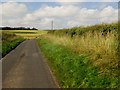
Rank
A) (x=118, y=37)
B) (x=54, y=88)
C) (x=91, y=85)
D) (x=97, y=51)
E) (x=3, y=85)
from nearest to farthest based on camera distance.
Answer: (x=91, y=85) < (x=54, y=88) < (x=3, y=85) < (x=118, y=37) < (x=97, y=51)

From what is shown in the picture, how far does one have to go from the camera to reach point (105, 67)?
39.0ft

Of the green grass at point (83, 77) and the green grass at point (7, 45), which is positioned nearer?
the green grass at point (83, 77)

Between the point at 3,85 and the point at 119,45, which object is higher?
the point at 119,45

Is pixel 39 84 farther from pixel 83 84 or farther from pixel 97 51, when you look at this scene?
pixel 97 51

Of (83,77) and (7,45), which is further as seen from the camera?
(7,45)

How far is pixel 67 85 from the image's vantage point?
444 inches

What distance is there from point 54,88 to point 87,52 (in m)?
5.82

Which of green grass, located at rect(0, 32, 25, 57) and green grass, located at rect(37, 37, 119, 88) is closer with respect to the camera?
green grass, located at rect(37, 37, 119, 88)

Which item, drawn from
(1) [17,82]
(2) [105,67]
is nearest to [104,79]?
(2) [105,67]

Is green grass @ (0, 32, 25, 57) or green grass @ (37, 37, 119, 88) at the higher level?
green grass @ (37, 37, 119, 88)

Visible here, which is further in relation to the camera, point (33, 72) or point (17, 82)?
point (33, 72)

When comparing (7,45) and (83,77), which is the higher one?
(83,77)

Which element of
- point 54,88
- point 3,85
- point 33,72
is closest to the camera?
point 54,88

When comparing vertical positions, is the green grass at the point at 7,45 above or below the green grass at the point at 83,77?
below
